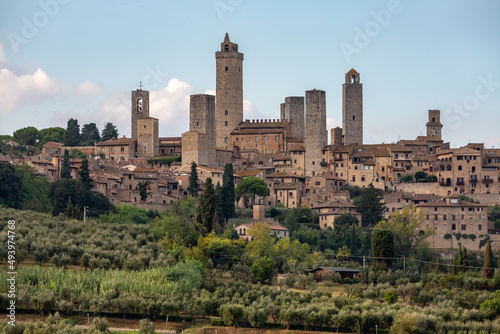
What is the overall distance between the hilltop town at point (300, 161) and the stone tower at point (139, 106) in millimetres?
91

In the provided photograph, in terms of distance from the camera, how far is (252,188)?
254 ft

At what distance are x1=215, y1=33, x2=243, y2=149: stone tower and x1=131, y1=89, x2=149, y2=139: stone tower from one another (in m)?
6.38

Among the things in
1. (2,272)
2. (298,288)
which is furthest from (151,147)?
(2,272)

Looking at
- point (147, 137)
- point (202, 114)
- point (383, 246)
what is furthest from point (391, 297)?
point (202, 114)

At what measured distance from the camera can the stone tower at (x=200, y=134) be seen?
8592 cm

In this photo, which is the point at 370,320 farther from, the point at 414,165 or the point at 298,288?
the point at 414,165

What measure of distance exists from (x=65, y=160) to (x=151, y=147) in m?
18.8

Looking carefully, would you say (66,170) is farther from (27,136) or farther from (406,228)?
(27,136)

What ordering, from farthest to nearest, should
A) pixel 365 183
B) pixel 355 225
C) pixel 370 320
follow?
pixel 365 183, pixel 355 225, pixel 370 320

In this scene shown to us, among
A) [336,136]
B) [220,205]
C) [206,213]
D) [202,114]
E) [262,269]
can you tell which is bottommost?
[262,269]

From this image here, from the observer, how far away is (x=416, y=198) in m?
Result: 76.9

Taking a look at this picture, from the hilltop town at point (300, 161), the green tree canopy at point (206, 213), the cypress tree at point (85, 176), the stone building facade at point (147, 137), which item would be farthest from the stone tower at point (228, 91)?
the green tree canopy at point (206, 213)

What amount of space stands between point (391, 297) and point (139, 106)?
178ft

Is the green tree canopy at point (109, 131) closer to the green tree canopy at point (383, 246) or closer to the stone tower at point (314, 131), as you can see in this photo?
the stone tower at point (314, 131)
